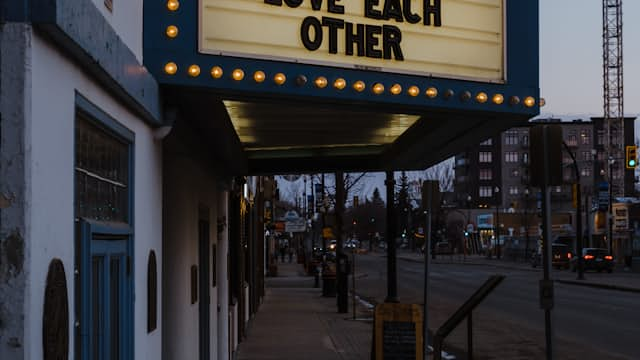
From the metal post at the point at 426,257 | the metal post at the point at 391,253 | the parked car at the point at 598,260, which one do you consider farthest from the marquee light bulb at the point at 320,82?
the parked car at the point at 598,260

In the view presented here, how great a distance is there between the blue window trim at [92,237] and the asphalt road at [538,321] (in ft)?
40.9

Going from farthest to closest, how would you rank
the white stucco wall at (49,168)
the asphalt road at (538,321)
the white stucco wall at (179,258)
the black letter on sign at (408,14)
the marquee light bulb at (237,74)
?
the asphalt road at (538,321), the white stucco wall at (179,258), the black letter on sign at (408,14), the marquee light bulb at (237,74), the white stucco wall at (49,168)

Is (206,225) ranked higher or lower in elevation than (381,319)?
higher

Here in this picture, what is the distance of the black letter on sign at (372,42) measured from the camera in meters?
6.79

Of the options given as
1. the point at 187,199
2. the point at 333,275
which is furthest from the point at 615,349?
the point at 333,275

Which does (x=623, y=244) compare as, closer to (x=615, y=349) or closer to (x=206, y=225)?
(x=615, y=349)

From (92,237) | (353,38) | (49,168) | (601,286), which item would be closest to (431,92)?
(353,38)

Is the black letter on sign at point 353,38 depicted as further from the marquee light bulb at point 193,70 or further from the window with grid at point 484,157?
the window with grid at point 484,157

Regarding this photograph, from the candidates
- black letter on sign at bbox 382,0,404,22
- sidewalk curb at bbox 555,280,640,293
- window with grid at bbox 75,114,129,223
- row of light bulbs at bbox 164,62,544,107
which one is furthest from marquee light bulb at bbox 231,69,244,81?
sidewalk curb at bbox 555,280,640,293

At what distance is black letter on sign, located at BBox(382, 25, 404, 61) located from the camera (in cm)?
688

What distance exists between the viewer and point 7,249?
3.07m

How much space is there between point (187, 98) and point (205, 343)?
522 centimetres

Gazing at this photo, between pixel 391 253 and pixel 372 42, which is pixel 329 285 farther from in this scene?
pixel 372 42

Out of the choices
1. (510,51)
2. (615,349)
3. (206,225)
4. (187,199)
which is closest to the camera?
(510,51)
